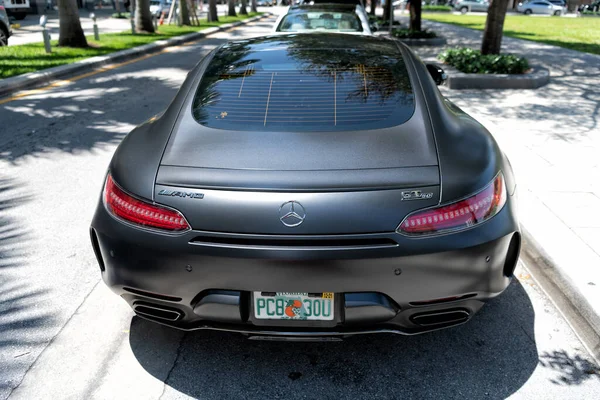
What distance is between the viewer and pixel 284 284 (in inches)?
95.8

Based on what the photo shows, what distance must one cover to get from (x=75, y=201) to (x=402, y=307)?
3.68 metres

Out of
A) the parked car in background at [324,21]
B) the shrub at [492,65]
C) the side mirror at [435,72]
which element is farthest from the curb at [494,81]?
the side mirror at [435,72]

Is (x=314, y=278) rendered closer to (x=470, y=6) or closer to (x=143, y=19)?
(x=143, y=19)

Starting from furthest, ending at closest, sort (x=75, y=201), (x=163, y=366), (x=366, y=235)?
(x=75, y=201) < (x=163, y=366) < (x=366, y=235)

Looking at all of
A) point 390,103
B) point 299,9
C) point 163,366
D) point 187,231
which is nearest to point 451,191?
point 390,103

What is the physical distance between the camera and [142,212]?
2.60 metres

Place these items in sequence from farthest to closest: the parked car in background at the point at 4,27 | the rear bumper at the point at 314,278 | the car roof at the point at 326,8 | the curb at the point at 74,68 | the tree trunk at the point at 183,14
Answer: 1. the tree trunk at the point at 183,14
2. the parked car in background at the point at 4,27
3. the car roof at the point at 326,8
4. the curb at the point at 74,68
5. the rear bumper at the point at 314,278

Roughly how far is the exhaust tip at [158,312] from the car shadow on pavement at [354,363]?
0.30m

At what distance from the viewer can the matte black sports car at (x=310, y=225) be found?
7.90 ft

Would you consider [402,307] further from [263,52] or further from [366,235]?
[263,52]

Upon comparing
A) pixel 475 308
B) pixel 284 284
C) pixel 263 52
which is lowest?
pixel 475 308

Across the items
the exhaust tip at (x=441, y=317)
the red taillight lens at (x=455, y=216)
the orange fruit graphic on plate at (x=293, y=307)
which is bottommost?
the exhaust tip at (x=441, y=317)

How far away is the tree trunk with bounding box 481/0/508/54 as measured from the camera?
36.5ft

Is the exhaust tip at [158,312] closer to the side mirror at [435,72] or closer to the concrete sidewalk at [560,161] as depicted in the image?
the concrete sidewalk at [560,161]
